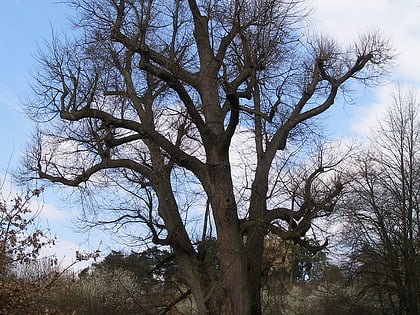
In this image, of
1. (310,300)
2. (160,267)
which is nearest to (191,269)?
(160,267)

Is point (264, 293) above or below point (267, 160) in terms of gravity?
below

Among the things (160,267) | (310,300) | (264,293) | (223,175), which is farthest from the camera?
(310,300)

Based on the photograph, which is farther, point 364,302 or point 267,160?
point 364,302

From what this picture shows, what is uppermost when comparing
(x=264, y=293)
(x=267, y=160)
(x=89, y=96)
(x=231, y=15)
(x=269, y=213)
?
(x=231, y=15)

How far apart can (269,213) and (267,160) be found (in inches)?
57.8

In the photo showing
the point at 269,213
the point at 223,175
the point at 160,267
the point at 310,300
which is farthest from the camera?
the point at 310,300

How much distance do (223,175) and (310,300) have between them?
72.8 ft

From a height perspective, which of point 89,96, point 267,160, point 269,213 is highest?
point 89,96

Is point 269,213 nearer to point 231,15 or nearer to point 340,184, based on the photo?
point 340,184

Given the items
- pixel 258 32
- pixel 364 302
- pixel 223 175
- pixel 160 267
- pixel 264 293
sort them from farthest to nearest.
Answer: pixel 364 302 → pixel 264 293 → pixel 160 267 → pixel 223 175 → pixel 258 32

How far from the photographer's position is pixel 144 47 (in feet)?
42.2

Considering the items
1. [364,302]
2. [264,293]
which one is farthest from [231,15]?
[364,302]

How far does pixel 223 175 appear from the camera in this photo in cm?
1367

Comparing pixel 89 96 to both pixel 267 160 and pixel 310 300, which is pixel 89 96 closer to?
pixel 267 160
